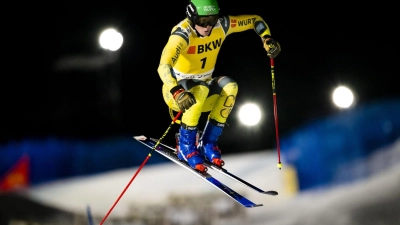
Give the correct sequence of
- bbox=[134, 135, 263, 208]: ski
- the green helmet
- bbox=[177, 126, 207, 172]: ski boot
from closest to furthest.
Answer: the green helmet, bbox=[134, 135, 263, 208]: ski, bbox=[177, 126, 207, 172]: ski boot

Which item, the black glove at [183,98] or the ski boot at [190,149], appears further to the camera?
the ski boot at [190,149]

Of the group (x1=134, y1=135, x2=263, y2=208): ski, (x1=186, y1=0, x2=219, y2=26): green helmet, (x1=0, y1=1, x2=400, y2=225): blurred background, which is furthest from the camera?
(x1=0, y1=1, x2=400, y2=225): blurred background

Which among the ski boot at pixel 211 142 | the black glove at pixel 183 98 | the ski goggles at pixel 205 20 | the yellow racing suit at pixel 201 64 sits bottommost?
the ski boot at pixel 211 142

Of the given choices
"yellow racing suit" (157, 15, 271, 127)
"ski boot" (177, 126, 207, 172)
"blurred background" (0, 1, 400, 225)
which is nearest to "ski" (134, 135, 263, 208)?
"ski boot" (177, 126, 207, 172)

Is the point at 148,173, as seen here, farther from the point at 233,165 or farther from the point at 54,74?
the point at 54,74

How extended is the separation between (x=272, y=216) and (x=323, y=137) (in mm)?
665

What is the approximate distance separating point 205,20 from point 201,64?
27 cm

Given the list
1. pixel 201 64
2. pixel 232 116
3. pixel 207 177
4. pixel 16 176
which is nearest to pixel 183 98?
pixel 201 64

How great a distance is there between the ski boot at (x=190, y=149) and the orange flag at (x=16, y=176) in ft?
4.75

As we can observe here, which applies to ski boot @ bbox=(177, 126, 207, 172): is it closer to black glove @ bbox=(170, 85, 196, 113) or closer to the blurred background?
black glove @ bbox=(170, 85, 196, 113)

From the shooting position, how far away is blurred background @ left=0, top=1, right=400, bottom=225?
3381 mm

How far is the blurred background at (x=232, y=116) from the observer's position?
3381mm

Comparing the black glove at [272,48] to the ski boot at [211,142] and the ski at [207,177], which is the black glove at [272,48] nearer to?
the ski boot at [211,142]

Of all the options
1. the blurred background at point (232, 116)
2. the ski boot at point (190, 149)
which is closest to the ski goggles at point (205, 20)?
the ski boot at point (190, 149)
